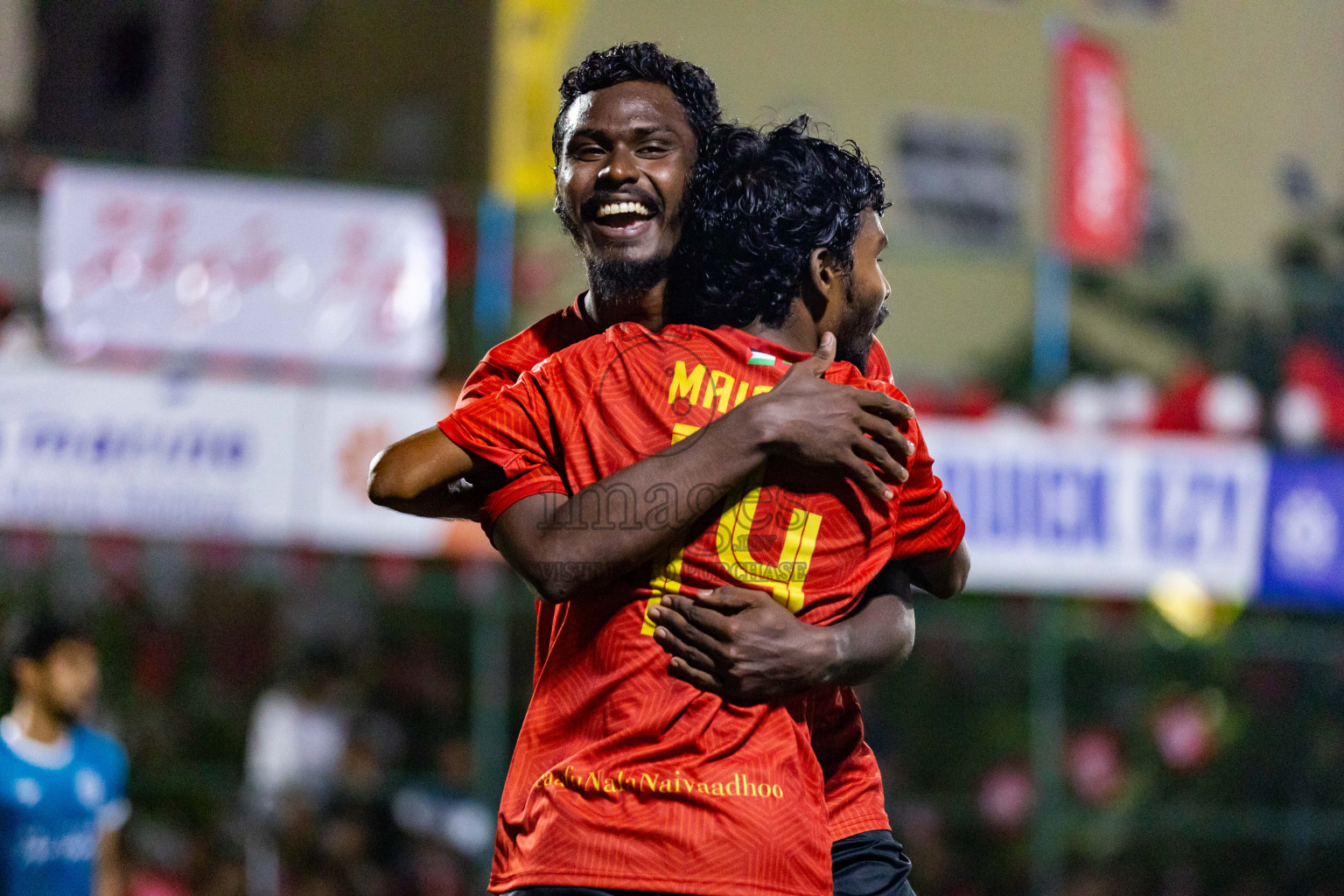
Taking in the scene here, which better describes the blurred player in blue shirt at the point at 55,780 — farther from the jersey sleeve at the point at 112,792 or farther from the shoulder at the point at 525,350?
the shoulder at the point at 525,350

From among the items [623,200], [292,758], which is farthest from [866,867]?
[292,758]

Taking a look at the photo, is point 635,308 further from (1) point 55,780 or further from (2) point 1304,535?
(2) point 1304,535

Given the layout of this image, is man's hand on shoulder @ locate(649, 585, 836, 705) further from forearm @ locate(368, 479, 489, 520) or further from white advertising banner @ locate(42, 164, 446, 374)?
white advertising banner @ locate(42, 164, 446, 374)

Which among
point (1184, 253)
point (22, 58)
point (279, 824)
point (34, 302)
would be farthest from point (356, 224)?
point (1184, 253)

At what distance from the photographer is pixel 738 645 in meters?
2.13

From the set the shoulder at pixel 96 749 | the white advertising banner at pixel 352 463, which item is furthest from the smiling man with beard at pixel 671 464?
the white advertising banner at pixel 352 463

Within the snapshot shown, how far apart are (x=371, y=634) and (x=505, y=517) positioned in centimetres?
511

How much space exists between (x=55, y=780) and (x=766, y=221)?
392cm

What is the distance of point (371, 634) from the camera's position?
7.16 meters

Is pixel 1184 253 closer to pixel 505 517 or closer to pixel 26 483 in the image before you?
pixel 26 483

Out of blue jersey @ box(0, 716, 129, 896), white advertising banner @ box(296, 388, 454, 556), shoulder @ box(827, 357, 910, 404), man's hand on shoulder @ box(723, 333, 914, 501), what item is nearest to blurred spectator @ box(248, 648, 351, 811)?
white advertising banner @ box(296, 388, 454, 556)

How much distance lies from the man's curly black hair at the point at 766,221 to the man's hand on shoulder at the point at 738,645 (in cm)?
42

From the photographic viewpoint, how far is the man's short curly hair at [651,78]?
2.59m

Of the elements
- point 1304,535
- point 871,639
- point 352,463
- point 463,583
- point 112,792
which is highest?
point 871,639
